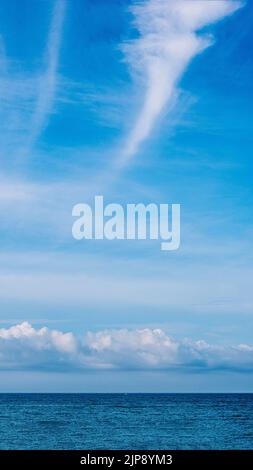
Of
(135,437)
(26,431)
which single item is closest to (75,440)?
(135,437)

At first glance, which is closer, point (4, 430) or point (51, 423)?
point (4, 430)

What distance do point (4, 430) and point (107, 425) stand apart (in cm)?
1331

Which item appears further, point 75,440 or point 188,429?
point 188,429

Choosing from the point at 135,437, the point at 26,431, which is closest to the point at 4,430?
the point at 26,431
